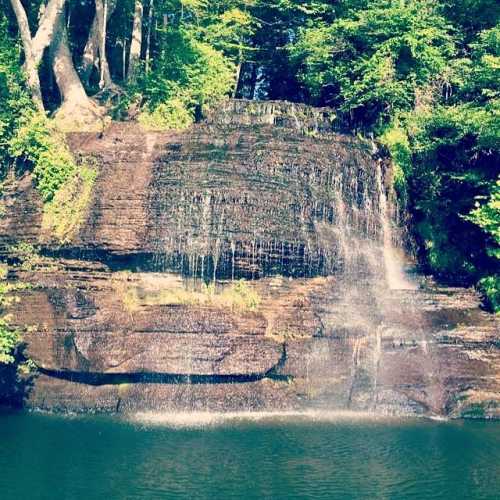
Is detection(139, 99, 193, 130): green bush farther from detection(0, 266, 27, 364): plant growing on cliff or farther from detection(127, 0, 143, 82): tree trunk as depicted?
detection(0, 266, 27, 364): plant growing on cliff

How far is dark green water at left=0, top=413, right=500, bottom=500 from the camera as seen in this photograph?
1195 cm

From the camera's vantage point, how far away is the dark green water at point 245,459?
1195 cm

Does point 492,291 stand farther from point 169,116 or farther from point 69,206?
point 69,206

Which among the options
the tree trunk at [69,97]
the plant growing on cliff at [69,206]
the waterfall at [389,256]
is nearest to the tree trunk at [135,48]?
the tree trunk at [69,97]

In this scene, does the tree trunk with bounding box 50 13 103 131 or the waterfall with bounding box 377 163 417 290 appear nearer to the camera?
the waterfall with bounding box 377 163 417 290

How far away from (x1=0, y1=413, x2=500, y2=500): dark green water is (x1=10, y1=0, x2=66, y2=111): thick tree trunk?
33.5 feet

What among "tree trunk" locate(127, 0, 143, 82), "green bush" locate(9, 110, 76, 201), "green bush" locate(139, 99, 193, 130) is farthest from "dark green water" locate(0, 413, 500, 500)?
"tree trunk" locate(127, 0, 143, 82)

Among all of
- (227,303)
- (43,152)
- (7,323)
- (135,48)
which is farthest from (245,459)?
(135,48)

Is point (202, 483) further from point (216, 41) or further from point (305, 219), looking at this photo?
point (216, 41)

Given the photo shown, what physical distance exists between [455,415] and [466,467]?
4362mm

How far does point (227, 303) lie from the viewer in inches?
702

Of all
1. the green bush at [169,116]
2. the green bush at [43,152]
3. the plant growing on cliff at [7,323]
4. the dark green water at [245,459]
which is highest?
the green bush at [169,116]

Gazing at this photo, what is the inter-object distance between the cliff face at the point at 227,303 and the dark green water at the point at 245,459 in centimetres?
115

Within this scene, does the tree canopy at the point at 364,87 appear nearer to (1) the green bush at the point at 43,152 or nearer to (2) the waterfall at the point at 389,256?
(1) the green bush at the point at 43,152
